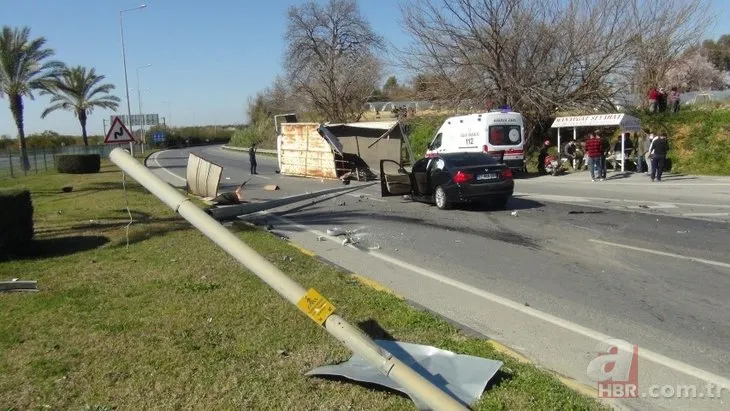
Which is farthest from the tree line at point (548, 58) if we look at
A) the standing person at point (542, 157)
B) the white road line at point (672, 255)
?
the white road line at point (672, 255)

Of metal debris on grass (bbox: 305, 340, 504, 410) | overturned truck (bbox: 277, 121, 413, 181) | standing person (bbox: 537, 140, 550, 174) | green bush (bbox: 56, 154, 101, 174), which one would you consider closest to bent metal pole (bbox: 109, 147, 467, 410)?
metal debris on grass (bbox: 305, 340, 504, 410)

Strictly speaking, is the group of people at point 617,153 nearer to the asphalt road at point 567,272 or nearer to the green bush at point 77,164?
the asphalt road at point 567,272

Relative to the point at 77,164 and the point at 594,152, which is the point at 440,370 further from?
the point at 77,164

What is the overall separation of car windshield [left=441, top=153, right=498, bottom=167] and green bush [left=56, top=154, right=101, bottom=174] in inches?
1120

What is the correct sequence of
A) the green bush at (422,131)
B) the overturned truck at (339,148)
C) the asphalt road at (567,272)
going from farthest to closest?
1. the green bush at (422,131)
2. the overturned truck at (339,148)
3. the asphalt road at (567,272)

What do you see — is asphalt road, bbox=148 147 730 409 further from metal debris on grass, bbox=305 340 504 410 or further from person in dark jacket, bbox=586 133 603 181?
person in dark jacket, bbox=586 133 603 181

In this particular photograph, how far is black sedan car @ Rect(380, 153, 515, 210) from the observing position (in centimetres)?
1436

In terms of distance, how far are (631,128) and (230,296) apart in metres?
19.2

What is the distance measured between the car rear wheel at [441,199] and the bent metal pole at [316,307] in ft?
33.7

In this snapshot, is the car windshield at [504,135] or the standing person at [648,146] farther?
the car windshield at [504,135]

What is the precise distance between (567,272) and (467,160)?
7.27 meters

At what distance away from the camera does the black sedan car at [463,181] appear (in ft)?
47.1

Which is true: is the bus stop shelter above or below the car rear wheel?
above

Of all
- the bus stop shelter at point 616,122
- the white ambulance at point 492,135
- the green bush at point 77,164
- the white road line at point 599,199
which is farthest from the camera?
the green bush at point 77,164
